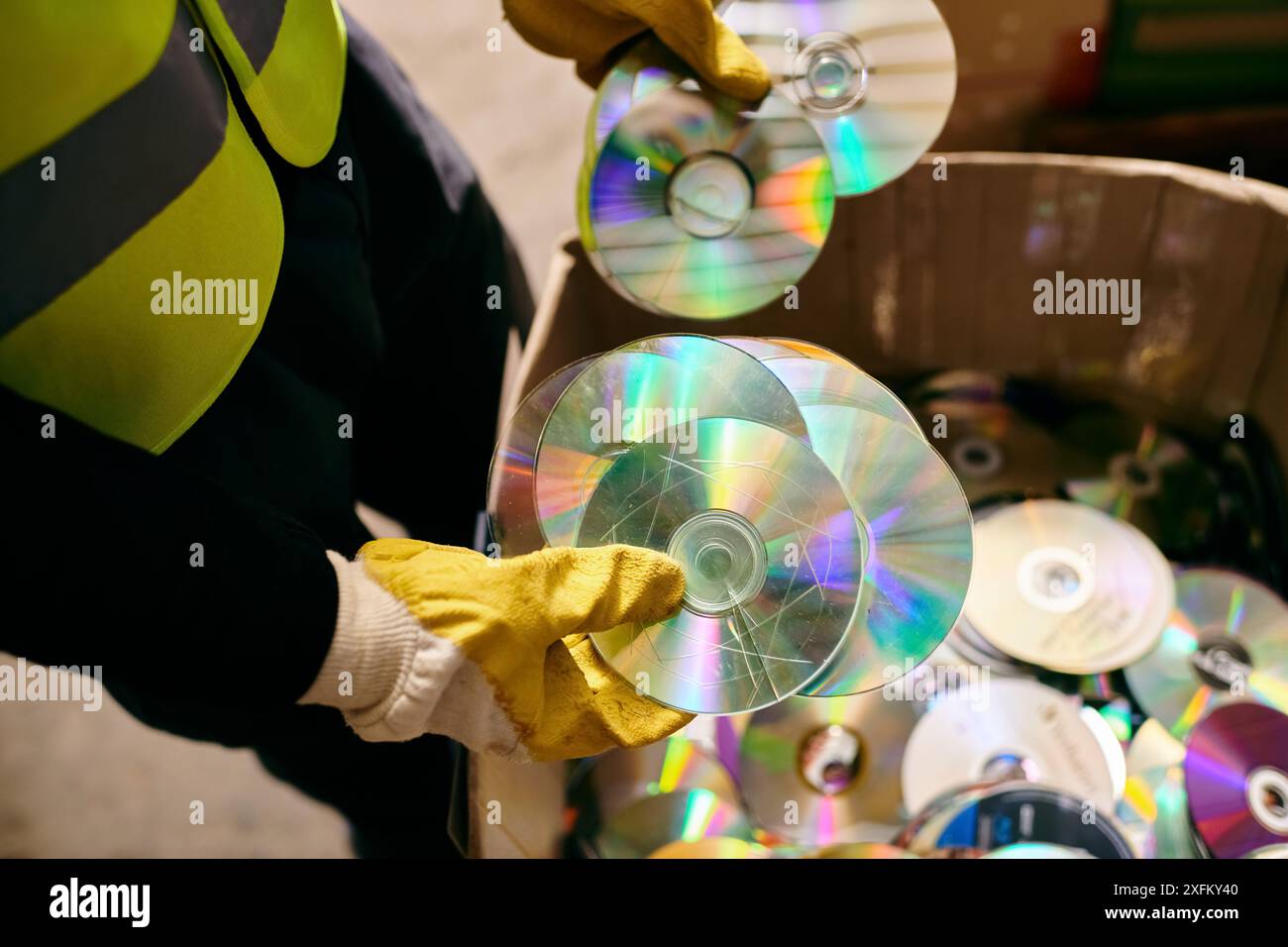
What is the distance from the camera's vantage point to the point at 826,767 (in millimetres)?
886

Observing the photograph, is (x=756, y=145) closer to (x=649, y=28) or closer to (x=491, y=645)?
(x=649, y=28)

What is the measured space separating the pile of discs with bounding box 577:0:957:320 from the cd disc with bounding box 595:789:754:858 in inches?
18.3

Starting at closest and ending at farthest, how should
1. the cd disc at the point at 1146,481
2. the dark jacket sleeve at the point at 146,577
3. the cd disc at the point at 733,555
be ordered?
the dark jacket sleeve at the point at 146,577 → the cd disc at the point at 733,555 → the cd disc at the point at 1146,481

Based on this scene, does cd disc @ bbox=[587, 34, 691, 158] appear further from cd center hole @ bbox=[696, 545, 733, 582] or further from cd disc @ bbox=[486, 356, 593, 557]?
cd center hole @ bbox=[696, 545, 733, 582]

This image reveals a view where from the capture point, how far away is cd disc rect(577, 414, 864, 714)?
0.53 meters

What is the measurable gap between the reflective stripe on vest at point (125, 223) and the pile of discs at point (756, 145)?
0.89 ft

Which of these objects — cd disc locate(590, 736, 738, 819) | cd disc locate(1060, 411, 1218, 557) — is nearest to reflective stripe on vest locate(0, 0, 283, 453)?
cd disc locate(590, 736, 738, 819)

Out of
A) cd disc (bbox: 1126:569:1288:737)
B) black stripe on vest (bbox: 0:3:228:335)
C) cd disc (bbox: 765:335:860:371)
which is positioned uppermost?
black stripe on vest (bbox: 0:3:228:335)

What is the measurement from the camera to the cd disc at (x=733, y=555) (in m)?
0.53

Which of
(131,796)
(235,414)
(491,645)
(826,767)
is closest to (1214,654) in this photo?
(826,767)

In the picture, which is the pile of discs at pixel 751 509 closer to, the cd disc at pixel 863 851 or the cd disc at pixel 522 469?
the cd disc at pixel 522 469

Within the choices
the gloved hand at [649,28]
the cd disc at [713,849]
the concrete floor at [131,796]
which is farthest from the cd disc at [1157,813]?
Result: the concrete floor at [131,796]
